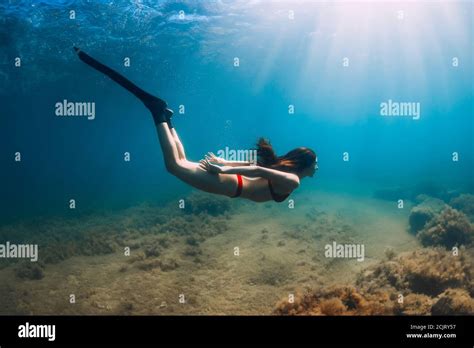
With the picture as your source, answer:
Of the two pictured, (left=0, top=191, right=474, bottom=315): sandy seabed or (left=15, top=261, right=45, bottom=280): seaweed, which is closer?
(left=0, top=191, right=474, bottom=315): sandy seabed

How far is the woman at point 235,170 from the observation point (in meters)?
5.09

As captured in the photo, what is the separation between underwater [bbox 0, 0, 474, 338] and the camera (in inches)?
259

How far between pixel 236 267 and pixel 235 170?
6.33m

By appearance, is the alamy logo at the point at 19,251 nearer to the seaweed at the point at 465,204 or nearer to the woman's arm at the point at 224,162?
the woman's arm at the point at 224,162

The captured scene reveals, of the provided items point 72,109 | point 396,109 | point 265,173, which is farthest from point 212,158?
point 396,109

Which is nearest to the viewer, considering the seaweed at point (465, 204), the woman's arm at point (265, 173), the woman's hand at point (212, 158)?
the woman's arm at point (265, 173)

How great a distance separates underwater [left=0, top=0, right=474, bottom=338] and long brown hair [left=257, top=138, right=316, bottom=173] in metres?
0.03

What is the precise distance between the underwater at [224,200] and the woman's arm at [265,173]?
3 cm

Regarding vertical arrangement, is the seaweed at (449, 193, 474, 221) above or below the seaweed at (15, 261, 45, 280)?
above

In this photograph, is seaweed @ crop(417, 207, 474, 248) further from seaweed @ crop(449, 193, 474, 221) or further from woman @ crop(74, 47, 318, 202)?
woman @ crop(74, 47, 318, 202)

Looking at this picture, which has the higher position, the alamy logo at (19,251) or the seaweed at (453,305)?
the alamy logo at (19,251)

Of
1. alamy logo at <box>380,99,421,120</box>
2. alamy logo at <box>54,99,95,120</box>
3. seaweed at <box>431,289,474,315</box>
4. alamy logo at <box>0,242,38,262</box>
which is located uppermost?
alamy logo at <box>54,99,95,120</box>
